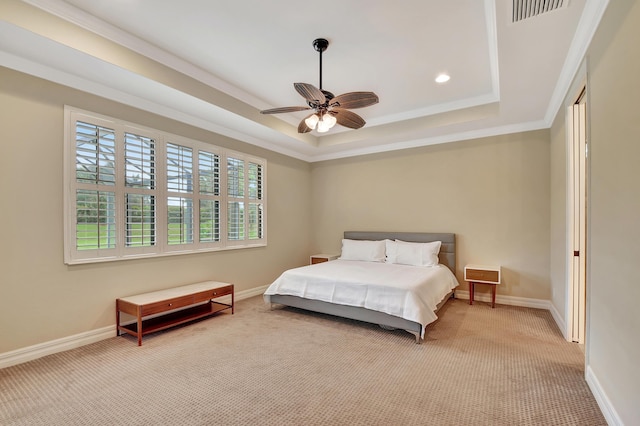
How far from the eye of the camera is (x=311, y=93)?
8.90 ft

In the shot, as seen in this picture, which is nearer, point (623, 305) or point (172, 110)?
point (623, 305)

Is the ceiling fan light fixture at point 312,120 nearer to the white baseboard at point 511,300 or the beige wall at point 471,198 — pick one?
the beige wall at point 471,198

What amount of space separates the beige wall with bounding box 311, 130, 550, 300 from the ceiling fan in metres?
2.38

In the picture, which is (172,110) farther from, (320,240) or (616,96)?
(616,96)

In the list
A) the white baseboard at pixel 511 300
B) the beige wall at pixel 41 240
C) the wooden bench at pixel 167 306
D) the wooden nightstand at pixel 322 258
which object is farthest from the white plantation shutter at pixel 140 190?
the white baseboard at pixel 511 300

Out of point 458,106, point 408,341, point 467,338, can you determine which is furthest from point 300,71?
point 467,338

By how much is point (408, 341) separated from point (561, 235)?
2.19 meters

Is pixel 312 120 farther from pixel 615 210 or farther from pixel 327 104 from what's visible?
pixel 615 210

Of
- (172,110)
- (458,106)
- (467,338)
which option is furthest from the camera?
(458,106)

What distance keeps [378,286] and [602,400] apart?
75.1 inches

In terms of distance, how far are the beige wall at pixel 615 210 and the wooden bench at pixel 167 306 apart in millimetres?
3721

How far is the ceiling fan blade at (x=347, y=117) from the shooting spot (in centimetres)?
317

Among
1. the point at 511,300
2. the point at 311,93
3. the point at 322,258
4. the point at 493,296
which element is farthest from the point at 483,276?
the point at 311,93

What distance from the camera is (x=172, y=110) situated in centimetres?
389
